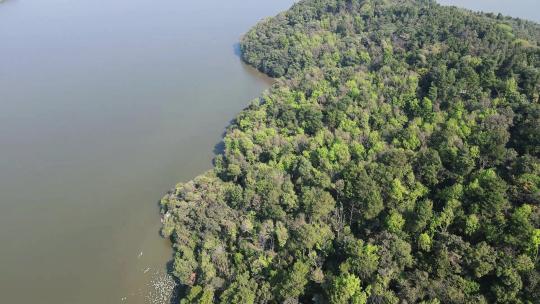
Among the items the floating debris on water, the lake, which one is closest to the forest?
the floating debris on water

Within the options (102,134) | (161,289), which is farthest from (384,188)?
(102,134)

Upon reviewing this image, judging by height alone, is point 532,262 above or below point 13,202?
above

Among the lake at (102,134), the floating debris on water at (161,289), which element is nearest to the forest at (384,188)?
the floating debris on water at (161,289)

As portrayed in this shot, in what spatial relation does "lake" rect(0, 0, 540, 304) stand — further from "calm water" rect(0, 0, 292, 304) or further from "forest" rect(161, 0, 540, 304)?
"forest" rect(161, 0, 540, 304)

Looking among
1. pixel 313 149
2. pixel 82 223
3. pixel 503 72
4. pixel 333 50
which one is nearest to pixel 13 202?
pixel 82 223

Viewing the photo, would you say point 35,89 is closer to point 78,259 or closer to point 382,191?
point 78,259

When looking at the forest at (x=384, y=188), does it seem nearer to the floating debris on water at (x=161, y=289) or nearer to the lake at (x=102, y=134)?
the floating debris on water at (x=161, y=289)
